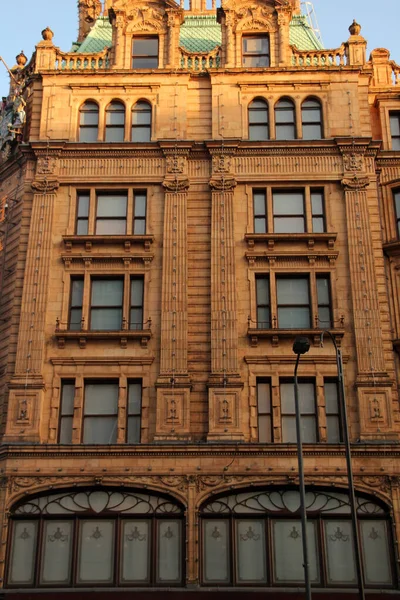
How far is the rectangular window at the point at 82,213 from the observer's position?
3372 centimetres

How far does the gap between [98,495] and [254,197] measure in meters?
13.5

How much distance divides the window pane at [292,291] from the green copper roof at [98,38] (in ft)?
50.1

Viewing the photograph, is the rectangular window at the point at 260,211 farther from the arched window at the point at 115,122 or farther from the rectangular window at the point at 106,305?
the arched window at the point at 115,122

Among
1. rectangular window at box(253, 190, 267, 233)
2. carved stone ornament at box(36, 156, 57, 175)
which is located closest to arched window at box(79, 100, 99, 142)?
carved stone ornament at box(36, 156, 57, 175)

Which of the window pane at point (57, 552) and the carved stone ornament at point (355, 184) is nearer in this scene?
the window pane at point (57, 552)

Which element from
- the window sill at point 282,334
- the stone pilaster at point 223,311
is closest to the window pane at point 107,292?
the stone pilaster at point 223,311

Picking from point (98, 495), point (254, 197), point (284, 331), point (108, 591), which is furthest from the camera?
point (254, 197)

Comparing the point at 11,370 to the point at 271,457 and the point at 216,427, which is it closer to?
the point at 216,427

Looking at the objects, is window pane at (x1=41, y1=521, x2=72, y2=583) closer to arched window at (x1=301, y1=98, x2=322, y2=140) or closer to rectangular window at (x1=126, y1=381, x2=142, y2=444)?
rectangular window at (x1=126, y1=381, x2=142, y2=444)

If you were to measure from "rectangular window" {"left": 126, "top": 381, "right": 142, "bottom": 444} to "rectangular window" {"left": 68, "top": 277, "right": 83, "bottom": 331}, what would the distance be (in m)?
3.24

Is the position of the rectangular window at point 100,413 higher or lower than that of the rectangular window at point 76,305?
lower

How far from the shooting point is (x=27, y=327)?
31.4 metres

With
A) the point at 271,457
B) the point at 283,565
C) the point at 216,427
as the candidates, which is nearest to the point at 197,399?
the point at 216,427

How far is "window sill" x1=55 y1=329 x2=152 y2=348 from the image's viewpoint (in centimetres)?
3103
